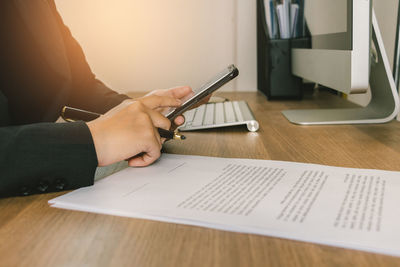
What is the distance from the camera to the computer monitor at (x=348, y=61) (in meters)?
0.71

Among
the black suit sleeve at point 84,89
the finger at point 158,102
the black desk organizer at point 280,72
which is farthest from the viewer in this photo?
the black desk organizer at point 280,72

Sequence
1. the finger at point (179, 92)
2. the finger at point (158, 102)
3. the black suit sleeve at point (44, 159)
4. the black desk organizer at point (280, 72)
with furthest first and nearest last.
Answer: the black desk organizer at point (280, 72) < the finger at point (179, 92) < the finger at point (158, 102) < the black suit sleeve at point (44, 159)

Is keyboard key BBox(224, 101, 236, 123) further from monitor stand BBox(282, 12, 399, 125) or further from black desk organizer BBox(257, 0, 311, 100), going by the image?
black desk organizer BBox(257, 0, 311, 100)

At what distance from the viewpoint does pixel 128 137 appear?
52 cm

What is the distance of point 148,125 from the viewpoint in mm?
544

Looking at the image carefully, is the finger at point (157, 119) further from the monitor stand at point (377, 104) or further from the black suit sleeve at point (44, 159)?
the monitor stand at point (377, 104)

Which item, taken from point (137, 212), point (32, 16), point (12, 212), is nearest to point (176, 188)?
point (137, 212)

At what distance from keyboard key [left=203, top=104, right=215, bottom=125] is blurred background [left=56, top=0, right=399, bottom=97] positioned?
0.58 metres

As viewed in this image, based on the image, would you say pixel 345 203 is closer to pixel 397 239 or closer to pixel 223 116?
pixel 397 239

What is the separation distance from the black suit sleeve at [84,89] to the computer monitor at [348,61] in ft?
1.72

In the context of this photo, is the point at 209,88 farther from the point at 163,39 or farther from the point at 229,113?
the point at 163,39

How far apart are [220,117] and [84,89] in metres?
0.45

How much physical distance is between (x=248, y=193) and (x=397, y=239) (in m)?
0.16

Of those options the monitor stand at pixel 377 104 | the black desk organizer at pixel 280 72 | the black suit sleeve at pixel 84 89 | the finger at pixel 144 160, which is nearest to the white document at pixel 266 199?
the finger at pixel 144 160
